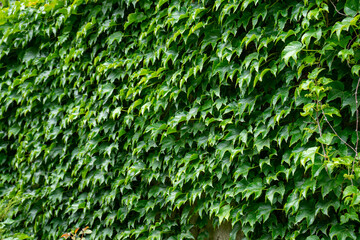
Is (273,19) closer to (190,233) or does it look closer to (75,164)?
(190,233)

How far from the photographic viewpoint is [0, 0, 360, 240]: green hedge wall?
7.10ft

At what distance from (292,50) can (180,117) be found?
3.30 ft

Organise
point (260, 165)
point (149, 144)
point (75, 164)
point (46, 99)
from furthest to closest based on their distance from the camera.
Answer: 1. point (46, 99)
2. point (75, 164)
3. point (149, 144)
4. point (260, 165)

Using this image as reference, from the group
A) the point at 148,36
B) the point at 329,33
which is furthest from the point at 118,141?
the point at 329,33

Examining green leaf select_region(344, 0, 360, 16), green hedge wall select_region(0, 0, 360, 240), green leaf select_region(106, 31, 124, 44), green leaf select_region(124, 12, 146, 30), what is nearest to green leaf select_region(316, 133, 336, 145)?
green hedge wall select_region(0, 0, 360, 240)

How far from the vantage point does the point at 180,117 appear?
2.87 metres

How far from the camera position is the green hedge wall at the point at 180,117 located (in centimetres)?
216

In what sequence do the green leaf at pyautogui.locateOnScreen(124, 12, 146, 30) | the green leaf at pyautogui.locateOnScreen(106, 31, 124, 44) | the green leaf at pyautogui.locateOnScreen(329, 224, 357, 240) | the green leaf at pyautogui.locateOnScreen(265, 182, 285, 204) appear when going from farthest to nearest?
the green leaf at pyautogui.locateOnScreen(106, 31, 124, 44) < the green leaf at pyautogui.locateOnScreen(124, 12, 146, 30) < the green leaf at pyautogui.locateOnScreen(265, 182, 285, 204) < the green leaf at pyautogui.locateOnScreen(329, 224, 357, 240)

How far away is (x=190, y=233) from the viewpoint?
2.87m

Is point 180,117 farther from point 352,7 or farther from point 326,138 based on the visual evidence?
point 352,7

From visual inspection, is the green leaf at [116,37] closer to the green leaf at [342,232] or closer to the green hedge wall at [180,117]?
the green hedge wall at [180,117]

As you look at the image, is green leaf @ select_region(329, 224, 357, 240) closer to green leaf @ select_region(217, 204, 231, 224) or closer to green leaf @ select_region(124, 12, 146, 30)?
green leaf @ select_region(217, 204, 231, 224)

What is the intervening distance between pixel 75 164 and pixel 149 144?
1065 millimetres

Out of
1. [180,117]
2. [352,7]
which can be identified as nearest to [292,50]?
[352,7]
